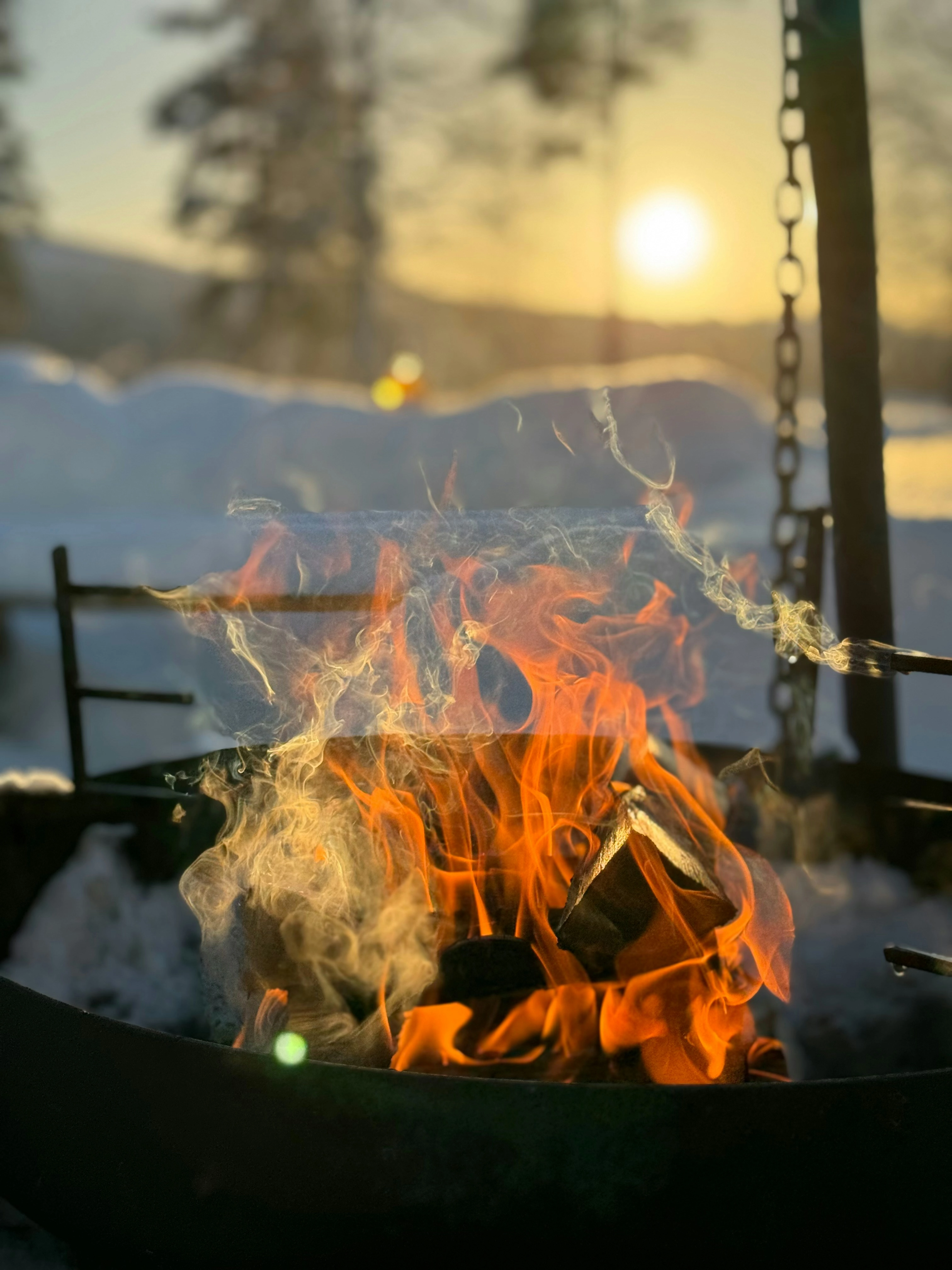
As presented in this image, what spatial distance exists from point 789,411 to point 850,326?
29 centimetres

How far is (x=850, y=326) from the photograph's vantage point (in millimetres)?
2904

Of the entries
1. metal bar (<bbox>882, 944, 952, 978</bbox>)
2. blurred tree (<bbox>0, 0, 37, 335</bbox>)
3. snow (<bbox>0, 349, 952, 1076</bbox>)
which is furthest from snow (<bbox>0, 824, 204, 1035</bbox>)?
blurred tree (<bbox>0, 0, 37, 335</bbox>)

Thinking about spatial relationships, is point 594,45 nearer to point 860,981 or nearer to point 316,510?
point 316,510

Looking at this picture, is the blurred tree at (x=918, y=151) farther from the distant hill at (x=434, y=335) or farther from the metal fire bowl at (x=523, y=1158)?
the metal fire bowl at (x=523, y=1158)

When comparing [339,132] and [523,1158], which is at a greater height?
[339,132]

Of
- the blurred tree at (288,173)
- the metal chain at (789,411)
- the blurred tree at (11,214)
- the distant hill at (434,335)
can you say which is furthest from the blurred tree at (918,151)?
the blurred tree at (11,214)

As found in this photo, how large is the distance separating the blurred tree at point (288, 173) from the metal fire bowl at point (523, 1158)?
14.4m

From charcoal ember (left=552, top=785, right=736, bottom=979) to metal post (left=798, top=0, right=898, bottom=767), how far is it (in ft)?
4.59

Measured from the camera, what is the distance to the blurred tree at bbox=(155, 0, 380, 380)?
14.2 meters

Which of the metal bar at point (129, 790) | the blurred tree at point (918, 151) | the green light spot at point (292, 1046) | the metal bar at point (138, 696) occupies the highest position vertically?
the blurred tree at point (918, 151)

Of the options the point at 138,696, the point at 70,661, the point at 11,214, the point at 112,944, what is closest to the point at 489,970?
the point at 112,944

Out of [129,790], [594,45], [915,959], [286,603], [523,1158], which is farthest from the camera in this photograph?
[594,45]

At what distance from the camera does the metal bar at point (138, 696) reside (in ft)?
8.56

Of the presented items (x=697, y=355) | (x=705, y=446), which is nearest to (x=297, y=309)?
(x=697, y=355)
